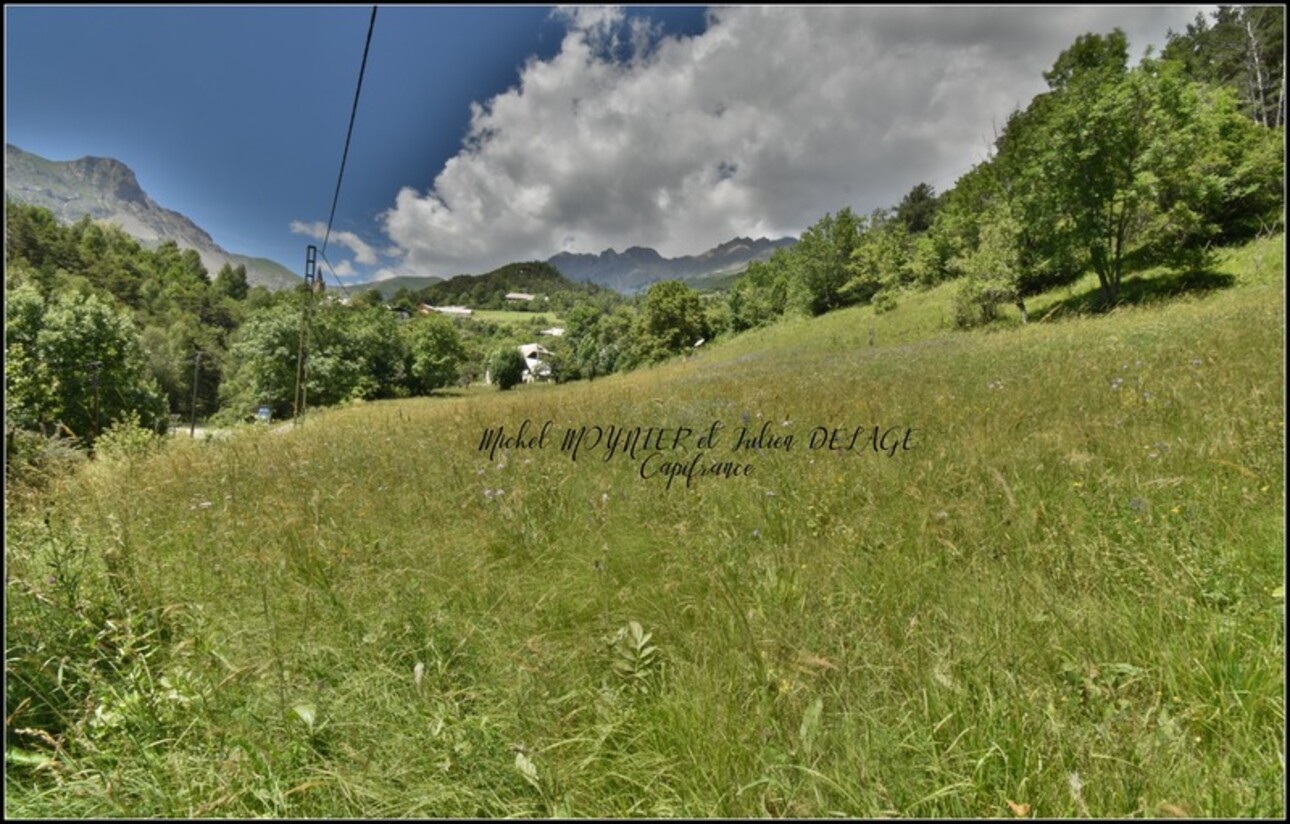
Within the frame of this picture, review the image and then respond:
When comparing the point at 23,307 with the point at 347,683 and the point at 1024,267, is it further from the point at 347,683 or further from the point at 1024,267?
the point at 1024,267

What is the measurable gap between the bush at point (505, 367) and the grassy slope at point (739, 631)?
72.2 metres

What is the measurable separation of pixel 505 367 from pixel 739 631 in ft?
247

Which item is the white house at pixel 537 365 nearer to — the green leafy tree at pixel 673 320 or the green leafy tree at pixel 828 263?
the green leafy tree at pixel 673 320

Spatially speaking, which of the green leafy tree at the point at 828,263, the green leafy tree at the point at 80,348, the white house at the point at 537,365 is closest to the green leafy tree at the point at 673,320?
the green leafy tree at the point at 828,263

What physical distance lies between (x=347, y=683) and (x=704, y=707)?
1419 millimetres

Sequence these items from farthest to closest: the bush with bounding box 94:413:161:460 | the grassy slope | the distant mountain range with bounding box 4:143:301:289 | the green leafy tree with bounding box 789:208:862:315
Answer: the distant mountain range with bounding box 4:143:301:289 < the green leafy tree with bounding box 789:208:862:315 < the bush with bounding box 94:413:161:460 < the grassy slope

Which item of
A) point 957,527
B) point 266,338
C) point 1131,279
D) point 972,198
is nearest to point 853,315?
point 972,198

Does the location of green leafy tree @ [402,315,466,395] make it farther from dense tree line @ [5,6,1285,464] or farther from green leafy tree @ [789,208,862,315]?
green leafy tree @ [789,208,862,315]

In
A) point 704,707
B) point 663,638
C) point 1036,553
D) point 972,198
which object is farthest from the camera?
point 972,198

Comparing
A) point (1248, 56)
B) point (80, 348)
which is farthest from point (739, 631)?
point (1248, 56)

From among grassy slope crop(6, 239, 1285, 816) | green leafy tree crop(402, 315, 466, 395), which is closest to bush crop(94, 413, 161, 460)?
grassy slope crop(6, 239, 1285, 816)

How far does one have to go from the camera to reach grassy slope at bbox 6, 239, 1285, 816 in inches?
54.6

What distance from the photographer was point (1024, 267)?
18.8m

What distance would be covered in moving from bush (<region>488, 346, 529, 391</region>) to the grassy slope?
237ft
